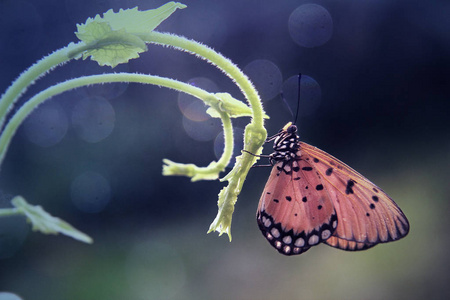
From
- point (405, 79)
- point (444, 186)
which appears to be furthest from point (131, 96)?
point (444, 186)

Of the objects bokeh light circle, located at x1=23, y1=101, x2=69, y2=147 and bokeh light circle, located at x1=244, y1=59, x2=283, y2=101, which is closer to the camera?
bokeh light circle, located at x1=23, y1=101, x2=69, y2=147

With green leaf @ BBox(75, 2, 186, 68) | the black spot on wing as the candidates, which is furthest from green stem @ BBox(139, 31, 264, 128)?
the black spot on wing

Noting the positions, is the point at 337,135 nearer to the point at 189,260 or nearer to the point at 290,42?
the point at 290,42

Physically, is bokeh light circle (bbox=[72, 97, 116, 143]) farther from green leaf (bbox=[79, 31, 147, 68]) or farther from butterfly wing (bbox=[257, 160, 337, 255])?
green leaf (bbox=[79, 31, 147, 68])

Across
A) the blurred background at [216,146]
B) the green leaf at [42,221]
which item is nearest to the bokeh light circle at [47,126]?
the blurred background at [216,146]

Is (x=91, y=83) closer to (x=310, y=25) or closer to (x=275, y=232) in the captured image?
(x=275, y=232)

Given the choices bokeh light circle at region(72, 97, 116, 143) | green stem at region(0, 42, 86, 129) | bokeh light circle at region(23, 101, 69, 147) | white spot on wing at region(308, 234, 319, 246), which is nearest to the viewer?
green stem at region(0, 42, 86, 129)

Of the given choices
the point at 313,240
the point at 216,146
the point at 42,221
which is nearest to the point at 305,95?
the point at 216,146
